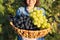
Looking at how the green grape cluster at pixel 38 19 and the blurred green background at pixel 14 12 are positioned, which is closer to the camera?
the green grape cluster at pixel 38 19

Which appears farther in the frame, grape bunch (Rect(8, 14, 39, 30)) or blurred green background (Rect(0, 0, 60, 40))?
blurred green background (Rect(0, 0, 60, 40))

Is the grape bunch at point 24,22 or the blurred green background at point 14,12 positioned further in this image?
the blurred green background at point 14,12

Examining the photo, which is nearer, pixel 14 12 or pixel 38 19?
pixel 38 19

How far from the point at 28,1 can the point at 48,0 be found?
749 millimetres

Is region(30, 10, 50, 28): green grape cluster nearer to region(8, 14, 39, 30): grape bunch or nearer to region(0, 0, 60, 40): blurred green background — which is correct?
region(8, 14, 39, 30): grape bunch

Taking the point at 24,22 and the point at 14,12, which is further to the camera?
the point at 14,12

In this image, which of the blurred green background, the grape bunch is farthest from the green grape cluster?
the blurred green background

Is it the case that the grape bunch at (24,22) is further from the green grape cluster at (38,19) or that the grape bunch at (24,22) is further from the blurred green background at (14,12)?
the blurred green background at (14,12)

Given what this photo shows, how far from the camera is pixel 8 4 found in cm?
280

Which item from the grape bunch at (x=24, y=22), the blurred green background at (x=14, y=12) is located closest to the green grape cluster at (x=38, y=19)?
the grape bunch at (x=24, y=22)

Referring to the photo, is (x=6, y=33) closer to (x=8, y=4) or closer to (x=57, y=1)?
(x=8, y=4)

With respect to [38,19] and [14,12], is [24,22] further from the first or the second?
[14,12]

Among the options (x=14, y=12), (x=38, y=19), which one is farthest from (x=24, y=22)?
(x=14, y=12)

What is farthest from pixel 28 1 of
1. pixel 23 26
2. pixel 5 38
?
pixel 5 38
